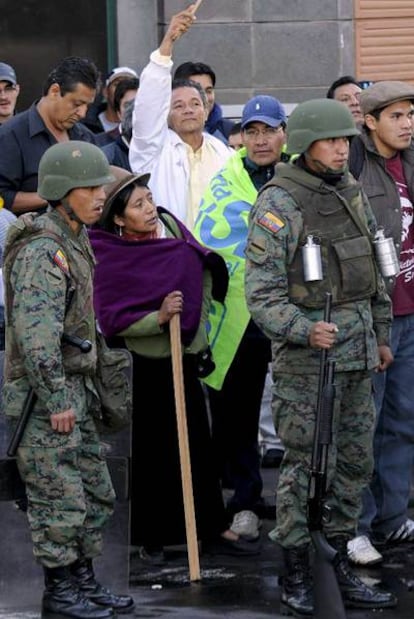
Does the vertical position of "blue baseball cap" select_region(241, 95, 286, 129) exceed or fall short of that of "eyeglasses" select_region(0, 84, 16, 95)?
it falls short

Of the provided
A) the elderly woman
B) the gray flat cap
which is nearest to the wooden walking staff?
the elderly woman

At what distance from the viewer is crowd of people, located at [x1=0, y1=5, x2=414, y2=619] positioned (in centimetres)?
663

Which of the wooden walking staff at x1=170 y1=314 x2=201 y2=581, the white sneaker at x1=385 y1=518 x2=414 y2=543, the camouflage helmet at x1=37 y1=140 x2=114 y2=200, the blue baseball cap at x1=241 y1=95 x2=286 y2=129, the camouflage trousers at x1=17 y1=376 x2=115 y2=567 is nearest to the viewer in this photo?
the camouflage trousers at x1=17 y1=376 x2=115 y2=567

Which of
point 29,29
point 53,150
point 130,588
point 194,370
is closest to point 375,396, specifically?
point 194,370

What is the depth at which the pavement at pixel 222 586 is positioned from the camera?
269 inches

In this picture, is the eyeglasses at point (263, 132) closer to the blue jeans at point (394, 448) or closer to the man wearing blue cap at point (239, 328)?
the man wearing blue cap at point (239, 328)

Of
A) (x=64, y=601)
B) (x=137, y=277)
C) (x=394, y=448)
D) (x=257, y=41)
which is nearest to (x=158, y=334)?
(x=137, y=277)

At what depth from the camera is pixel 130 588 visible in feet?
23.8

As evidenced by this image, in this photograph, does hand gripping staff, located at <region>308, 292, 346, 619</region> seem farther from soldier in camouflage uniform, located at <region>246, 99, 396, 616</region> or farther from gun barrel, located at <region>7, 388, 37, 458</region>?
gun barrel, located at <region>7, 388, 37, 458</region>

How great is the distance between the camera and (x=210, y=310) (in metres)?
7.89

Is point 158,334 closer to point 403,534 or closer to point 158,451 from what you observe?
point 158,451

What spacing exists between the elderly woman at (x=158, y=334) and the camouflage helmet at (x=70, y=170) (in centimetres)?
66

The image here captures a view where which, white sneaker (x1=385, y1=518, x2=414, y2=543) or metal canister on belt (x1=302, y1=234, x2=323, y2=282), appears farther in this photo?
white sneaker (x1=385, y1=518, x2=414, y2=543)

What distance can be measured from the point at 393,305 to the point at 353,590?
1.40 metres
